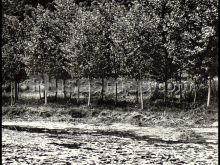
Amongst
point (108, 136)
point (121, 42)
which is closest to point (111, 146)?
point (108, 136)

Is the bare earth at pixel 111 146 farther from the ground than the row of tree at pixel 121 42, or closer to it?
closer to it

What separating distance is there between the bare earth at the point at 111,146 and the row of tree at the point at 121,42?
11.8m

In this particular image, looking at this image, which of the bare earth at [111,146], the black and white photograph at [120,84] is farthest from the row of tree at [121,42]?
the bare earth at [111,146]

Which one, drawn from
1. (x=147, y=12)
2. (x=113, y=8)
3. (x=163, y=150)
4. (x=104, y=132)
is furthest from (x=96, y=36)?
(x=163, y=150)

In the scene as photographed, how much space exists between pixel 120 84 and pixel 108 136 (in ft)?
118

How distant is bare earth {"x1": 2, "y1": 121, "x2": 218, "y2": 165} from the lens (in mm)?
21516

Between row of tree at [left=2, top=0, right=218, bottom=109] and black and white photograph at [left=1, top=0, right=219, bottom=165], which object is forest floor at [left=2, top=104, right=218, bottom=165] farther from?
row of tree at [left=2, top=0, right=218, bottom=109]

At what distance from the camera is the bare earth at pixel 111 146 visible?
21.5 metres

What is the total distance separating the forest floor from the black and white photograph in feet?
0.20

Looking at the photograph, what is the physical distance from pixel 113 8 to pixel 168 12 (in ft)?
30.2

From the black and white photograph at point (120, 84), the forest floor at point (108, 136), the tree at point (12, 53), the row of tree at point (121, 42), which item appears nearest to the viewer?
the forest floor at point (108, 136)

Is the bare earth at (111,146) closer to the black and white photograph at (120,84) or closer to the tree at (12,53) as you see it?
the black and white photograph at (120,84)

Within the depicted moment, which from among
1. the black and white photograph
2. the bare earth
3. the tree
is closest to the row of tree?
the tree

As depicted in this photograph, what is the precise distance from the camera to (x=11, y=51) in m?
61.1
